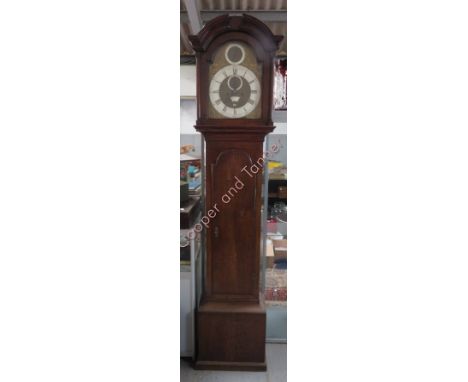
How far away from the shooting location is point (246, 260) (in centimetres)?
140

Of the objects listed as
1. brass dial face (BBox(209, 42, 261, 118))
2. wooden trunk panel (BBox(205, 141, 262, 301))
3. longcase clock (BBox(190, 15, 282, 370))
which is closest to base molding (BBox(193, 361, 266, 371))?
longcase clock (BBox(190, 15, 282, 370))

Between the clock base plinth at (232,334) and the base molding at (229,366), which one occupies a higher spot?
the clock base plinth at (232,334)

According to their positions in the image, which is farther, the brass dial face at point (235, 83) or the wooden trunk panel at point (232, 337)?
the wooden trunk panel at point (232, 337)

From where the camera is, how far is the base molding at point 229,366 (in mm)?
1396

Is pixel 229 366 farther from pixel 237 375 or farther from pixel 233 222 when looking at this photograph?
pixel 233 222

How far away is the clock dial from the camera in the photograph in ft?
4.11

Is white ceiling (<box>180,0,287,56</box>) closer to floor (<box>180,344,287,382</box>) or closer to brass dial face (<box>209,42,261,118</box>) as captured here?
brass dial face (<box>209,42,261,118</box>)

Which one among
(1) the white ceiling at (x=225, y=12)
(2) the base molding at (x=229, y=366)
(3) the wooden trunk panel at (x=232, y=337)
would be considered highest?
(1) the white ceiling at (x=225, y=12)

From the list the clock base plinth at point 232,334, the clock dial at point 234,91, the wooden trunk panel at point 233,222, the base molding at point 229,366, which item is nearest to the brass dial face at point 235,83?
the clock dial at point 234,91

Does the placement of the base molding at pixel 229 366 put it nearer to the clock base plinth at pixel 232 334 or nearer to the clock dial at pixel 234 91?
the clock base plinth at pixel 232 334

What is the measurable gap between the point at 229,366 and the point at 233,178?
2.33 ft

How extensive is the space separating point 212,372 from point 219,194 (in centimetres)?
67
